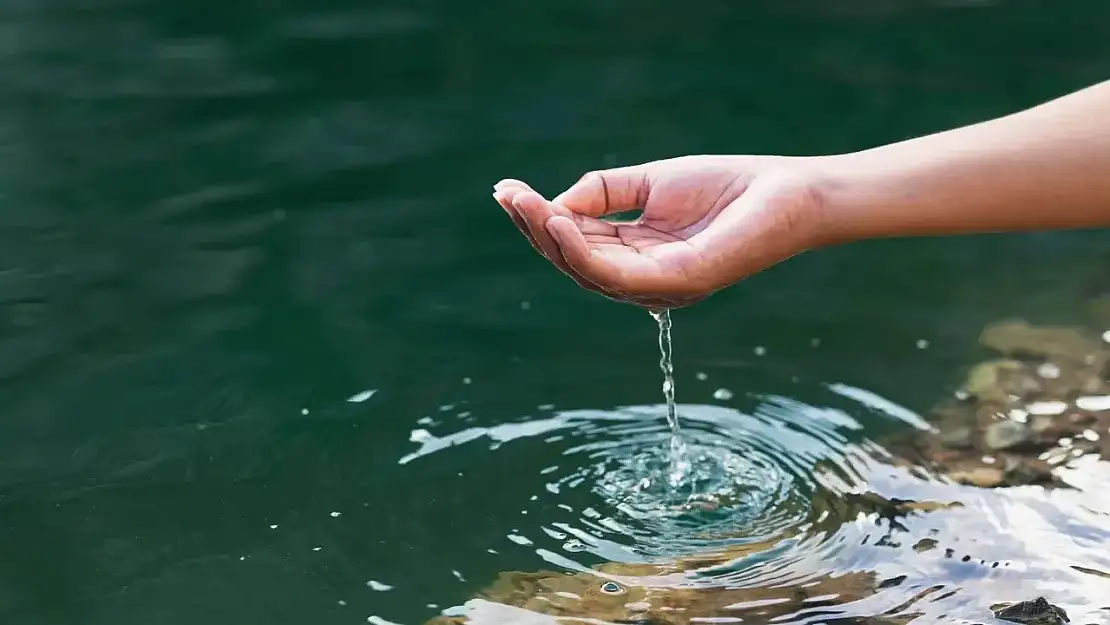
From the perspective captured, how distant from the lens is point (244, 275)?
4.61 metres

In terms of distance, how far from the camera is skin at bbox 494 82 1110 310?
2.50 metres

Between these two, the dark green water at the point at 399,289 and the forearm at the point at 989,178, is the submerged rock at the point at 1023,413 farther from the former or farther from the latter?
the forearm at the point at 989,178

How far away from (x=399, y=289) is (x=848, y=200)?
2156 millimetres

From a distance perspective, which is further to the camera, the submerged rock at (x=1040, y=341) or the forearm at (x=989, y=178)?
the submerged rock at (x=1040, y=341)

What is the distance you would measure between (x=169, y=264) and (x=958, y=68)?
3990 millimetres

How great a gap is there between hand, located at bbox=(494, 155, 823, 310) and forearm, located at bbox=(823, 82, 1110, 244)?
0.29ft

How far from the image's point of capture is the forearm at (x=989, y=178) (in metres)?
2.49

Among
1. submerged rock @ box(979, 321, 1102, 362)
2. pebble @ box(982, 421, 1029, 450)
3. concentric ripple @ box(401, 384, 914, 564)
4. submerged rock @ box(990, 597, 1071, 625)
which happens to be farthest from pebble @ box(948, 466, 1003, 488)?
submerged rock @ box(979, 321, 1102, 362)

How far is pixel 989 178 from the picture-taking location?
2.57m

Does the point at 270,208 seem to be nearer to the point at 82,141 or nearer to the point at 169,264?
the point at 169,264

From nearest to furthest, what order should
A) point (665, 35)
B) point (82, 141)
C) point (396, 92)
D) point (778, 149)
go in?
point (778, 149)
point (82, 141)
point (396, 92)
point (665, 35)

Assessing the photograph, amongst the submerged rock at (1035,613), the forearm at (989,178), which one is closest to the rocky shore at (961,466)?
the submerged rock at (1035,613)

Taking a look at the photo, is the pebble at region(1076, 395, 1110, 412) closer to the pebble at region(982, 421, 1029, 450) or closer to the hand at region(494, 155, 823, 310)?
the pebble at region(982, 421, 1029, 450)

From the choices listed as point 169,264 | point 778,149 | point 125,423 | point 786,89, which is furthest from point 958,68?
point 125,423
